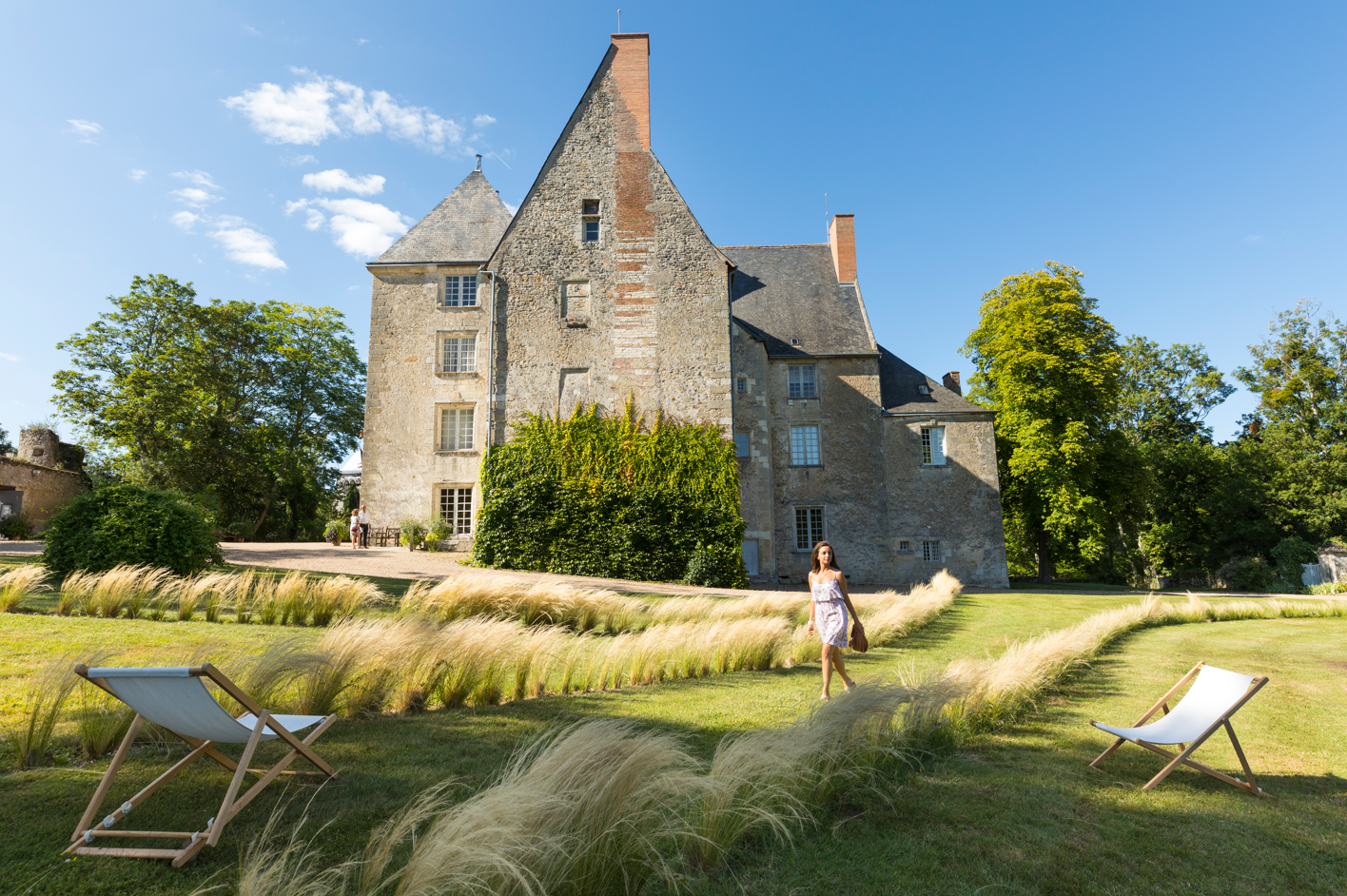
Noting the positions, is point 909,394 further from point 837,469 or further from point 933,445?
point 837,469

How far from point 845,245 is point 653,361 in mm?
12941

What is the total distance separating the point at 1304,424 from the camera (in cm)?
3178

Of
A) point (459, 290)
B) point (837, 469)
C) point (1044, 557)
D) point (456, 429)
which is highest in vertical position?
point (459, 290)

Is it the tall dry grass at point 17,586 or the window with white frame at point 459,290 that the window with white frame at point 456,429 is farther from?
the tall dry grass at point 17,586

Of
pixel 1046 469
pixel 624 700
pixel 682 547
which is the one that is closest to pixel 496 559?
pixel 682 547

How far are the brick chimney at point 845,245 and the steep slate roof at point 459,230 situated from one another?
13.5 metres

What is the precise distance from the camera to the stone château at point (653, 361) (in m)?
20.3

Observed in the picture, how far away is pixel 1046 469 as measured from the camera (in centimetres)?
2655

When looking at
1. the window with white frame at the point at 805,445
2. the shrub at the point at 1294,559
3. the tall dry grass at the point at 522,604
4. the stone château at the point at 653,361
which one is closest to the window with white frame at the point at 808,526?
the stone château at the point at 653,361

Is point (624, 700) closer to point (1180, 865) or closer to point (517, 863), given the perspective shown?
point (517, 863)

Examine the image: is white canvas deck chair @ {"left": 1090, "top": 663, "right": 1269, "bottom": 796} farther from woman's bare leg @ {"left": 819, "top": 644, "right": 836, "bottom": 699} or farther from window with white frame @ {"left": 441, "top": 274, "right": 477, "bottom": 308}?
window with white frame @ {"left": 441, "top": 274, "right": 477, "bottom": 308}

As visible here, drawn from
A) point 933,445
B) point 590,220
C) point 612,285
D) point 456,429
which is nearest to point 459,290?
point 456,429

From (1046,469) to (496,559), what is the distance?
2098 centimetres

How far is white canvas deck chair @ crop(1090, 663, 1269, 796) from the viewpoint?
4410mm
